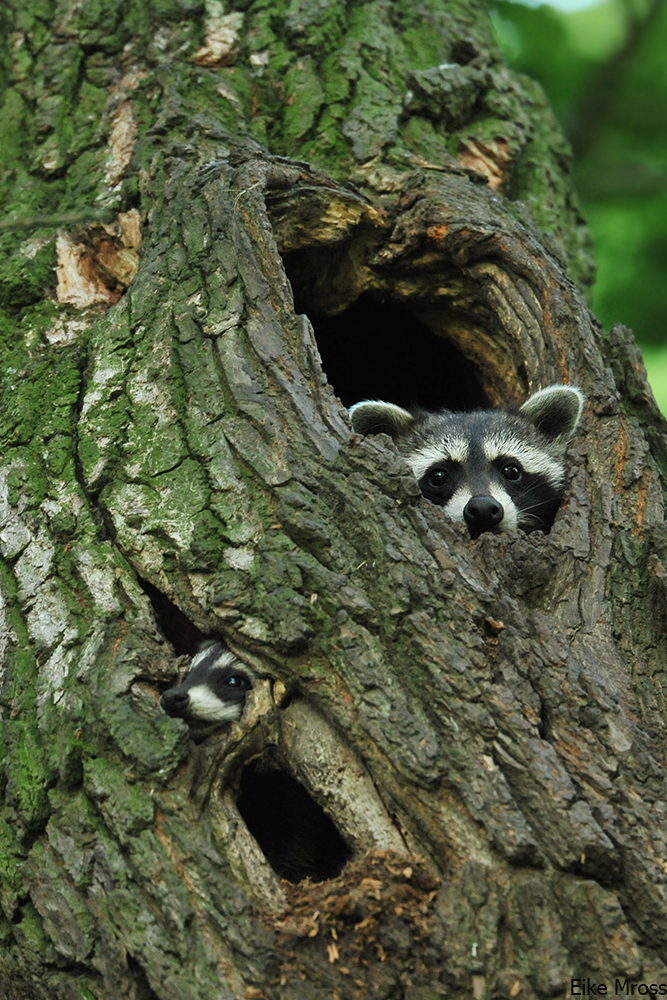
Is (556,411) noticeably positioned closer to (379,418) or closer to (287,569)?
(379,418)

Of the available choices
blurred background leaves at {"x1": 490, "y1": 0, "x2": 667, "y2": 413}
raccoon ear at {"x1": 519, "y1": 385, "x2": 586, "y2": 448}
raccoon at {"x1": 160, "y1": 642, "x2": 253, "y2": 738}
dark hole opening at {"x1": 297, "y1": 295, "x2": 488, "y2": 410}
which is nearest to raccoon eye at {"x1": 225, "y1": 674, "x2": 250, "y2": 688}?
raccoon at {"x1": 160, "y1": 642, "x2": 253, "y2": 738}

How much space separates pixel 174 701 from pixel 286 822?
1158 mm

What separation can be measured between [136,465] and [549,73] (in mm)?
5001

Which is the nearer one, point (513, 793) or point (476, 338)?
point (513, 793)

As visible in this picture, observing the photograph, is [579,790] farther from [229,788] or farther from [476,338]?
[476,338]

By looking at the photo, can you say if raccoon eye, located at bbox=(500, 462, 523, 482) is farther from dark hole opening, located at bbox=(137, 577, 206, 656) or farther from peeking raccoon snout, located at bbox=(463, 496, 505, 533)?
dark hole opening, located at bbox=(137, 577, 206, 656)

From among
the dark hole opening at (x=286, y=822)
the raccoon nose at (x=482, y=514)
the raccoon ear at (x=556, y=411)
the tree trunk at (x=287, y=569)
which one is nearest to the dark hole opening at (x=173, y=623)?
the tree trunk at (x=287, y=569)

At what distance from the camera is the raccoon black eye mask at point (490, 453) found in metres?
4.17

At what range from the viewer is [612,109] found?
22.3ft

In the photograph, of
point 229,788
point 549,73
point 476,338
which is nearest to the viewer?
point 229,788

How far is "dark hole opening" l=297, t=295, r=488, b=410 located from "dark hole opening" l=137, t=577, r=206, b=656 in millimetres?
2034

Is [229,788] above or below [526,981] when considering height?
below

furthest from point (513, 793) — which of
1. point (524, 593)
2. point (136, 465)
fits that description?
point (136, 465)

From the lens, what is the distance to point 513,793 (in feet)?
7.84
